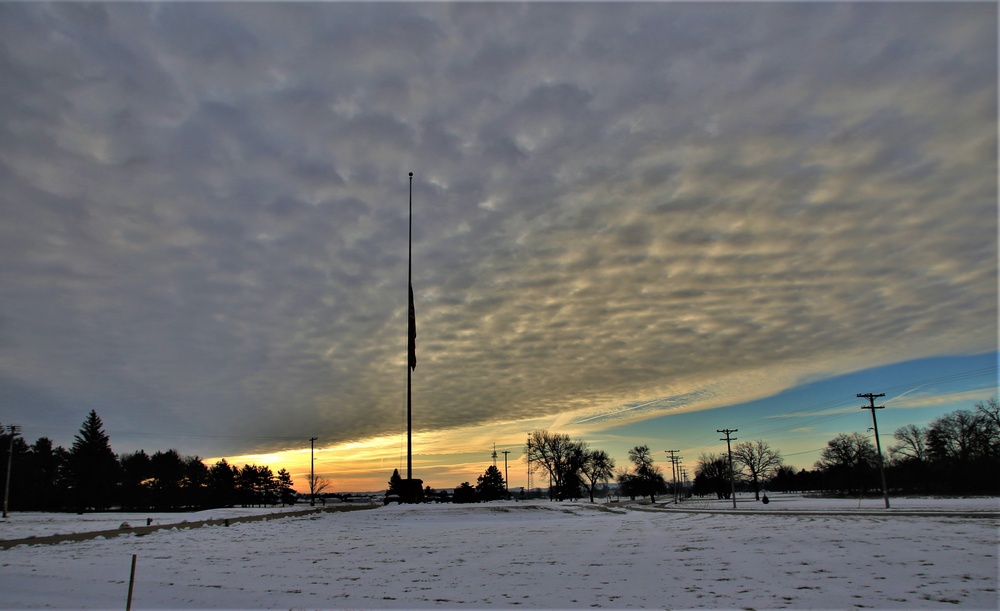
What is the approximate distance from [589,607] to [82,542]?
26.3 m

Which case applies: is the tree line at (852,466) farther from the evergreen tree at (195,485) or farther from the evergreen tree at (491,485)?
the evergreen tree at (195,485)

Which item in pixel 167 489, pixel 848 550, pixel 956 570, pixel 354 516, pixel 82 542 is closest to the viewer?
pixel 956 570

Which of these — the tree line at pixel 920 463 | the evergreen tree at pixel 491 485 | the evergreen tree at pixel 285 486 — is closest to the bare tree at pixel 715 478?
the tree line at pixel 920 463

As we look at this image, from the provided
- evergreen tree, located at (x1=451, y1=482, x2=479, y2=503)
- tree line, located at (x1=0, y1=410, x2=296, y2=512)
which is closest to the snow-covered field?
tree line, located at (x1=0, y1=410, x2=296, y2=512)

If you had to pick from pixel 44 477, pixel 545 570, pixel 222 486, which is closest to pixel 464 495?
pixel 222 486

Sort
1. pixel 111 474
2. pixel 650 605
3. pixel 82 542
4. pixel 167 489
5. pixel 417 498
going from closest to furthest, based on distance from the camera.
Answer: pixel 650 605, pixel 82 542, pixel 417 498, pixel 111 474, pixel 167 489

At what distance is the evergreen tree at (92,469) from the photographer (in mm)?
84812

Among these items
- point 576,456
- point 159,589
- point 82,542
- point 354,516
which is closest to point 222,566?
point 159,589

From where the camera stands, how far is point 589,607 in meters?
12.4

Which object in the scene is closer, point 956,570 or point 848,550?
point 956,570

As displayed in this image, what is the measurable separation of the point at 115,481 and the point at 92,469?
10.4 m

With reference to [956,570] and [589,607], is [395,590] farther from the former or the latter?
[956,570]

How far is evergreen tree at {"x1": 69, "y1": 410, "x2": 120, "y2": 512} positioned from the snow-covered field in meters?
71.8

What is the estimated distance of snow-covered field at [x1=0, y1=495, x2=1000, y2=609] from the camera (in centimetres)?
1309
